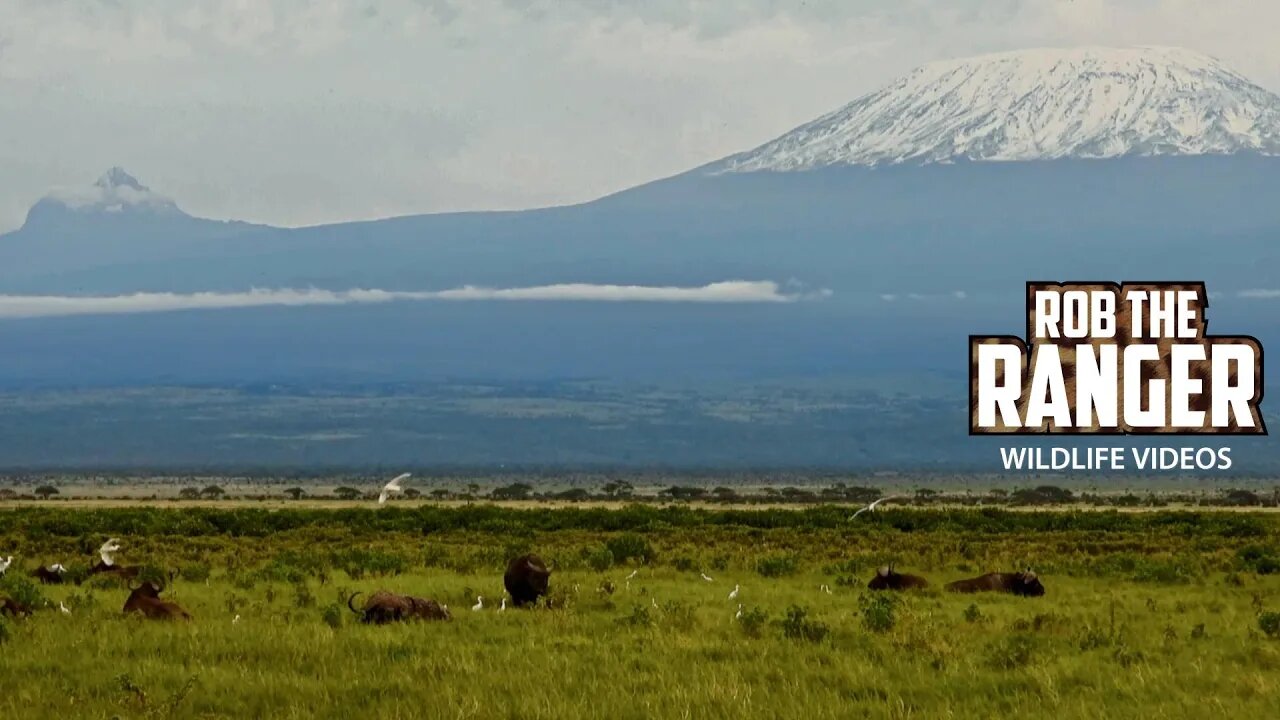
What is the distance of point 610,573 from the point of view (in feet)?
80.1

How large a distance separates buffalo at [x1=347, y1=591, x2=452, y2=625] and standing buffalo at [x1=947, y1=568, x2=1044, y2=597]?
8.37 metres

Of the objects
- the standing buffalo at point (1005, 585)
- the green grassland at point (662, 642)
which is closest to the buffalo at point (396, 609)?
the green grassland at point (662, 642)

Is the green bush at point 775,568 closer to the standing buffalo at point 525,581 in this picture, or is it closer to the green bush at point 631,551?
the green bush at point 631,551

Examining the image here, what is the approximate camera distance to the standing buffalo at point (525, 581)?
19.0m

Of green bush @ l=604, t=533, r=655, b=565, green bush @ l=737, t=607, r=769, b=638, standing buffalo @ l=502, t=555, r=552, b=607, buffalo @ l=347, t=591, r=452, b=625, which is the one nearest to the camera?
green bush @ l=737, t=607, r=769, b=638

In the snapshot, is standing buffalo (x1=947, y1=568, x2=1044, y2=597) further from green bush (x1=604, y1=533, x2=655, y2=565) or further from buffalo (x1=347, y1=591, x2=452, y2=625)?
buffalo (x1=347, y1=591, x2=452, y2=625)

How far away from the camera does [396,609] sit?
17.0m

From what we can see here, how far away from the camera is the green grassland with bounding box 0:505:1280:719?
12.4 meters

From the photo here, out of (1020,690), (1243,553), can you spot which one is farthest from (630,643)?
(1243,553)

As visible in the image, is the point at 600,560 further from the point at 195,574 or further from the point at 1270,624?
the point at 1270,624

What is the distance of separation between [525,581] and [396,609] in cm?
237

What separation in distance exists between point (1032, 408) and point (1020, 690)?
3198 centimetres

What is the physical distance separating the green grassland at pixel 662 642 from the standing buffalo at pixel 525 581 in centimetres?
33

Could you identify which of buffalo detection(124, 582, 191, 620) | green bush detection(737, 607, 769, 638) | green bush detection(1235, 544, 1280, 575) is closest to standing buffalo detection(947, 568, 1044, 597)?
green bush detection(737, 607, 769, 638)
